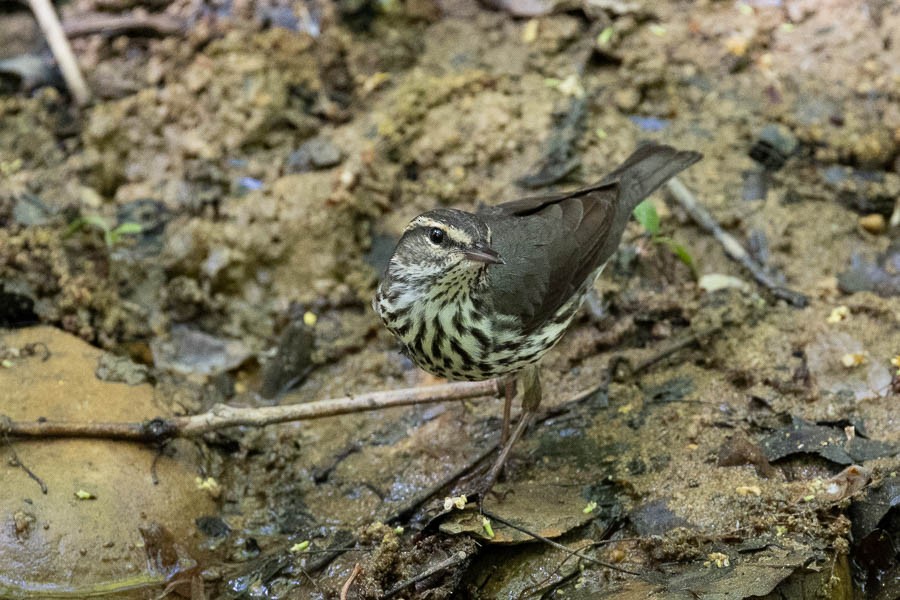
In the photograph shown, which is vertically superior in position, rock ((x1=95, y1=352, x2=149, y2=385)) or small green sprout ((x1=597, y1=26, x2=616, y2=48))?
small green sprout ((x1=597, y1=26, x2=616, y2=48))

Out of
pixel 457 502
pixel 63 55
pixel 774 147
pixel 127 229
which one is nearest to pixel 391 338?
pixel 457 502

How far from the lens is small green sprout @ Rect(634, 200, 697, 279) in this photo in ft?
18.9

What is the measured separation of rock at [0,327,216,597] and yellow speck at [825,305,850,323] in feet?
12.2

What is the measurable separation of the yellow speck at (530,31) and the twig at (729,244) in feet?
5.44

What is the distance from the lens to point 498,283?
15.1 ft

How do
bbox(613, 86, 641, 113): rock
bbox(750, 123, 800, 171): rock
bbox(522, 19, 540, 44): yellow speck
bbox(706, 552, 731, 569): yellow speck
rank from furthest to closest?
1. bbox(522, 19, 540, 44): yellow speck
2. bbox(613, 86, 641, 113): rock
3. bbox(750, 123, 800, 171): rock
4. bbox(706, 552, 731, 569): yellow speck

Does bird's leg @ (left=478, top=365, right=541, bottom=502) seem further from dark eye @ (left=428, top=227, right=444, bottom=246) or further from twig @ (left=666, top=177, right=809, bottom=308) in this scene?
twig @ (left=666, top=177, right=809, bottom=308)

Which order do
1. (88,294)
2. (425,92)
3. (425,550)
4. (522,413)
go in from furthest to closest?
(425,92), (88,294), (522,413), (425,550)

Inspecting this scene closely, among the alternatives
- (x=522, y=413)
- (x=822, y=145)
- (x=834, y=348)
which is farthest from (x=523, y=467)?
(x=822, y=145)

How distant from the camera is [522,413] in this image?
200 inches

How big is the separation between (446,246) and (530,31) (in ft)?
11.6

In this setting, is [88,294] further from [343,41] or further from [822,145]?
[822,145]

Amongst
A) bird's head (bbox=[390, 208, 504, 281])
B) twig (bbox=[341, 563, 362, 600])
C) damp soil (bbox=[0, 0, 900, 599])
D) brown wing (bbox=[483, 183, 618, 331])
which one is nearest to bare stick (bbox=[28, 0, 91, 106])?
damp soil (bbox=[0, 0, 900, 599])

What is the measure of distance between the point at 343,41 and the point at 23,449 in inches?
155
